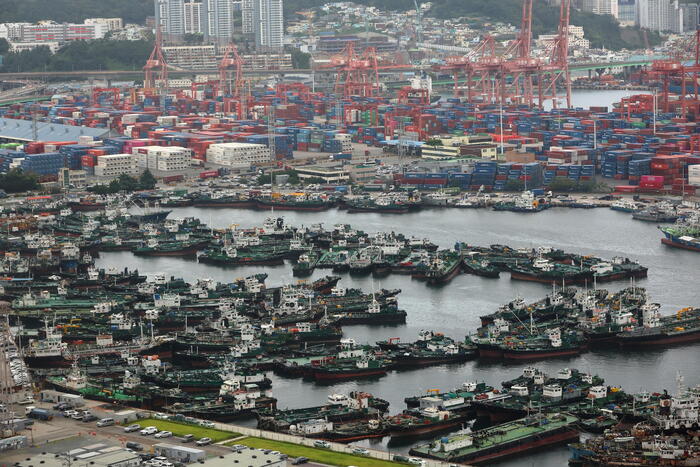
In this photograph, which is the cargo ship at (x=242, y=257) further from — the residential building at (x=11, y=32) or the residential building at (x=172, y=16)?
the residential building at (x=172, y=16)

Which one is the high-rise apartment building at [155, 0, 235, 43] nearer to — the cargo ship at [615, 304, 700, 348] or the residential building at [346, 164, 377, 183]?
the residential building at [346, 164, 377, 183]

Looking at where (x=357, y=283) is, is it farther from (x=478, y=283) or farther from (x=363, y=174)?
(x=363, y=174)

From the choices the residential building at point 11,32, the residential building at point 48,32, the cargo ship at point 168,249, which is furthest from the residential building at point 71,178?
the residential building at point 11,32

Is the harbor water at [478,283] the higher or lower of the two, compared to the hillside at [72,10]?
lower

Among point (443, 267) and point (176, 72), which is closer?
point (443, 267)

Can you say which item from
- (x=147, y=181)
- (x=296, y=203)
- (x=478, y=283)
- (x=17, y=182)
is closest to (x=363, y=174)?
(x=296, y=203)

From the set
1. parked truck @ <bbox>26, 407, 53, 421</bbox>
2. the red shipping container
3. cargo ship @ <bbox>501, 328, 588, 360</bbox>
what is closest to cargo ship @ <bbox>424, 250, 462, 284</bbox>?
cargo ship @ <bbox>501, 328, 588, 360</bbox>

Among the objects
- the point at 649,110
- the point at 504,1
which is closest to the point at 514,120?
the point at 649,110
